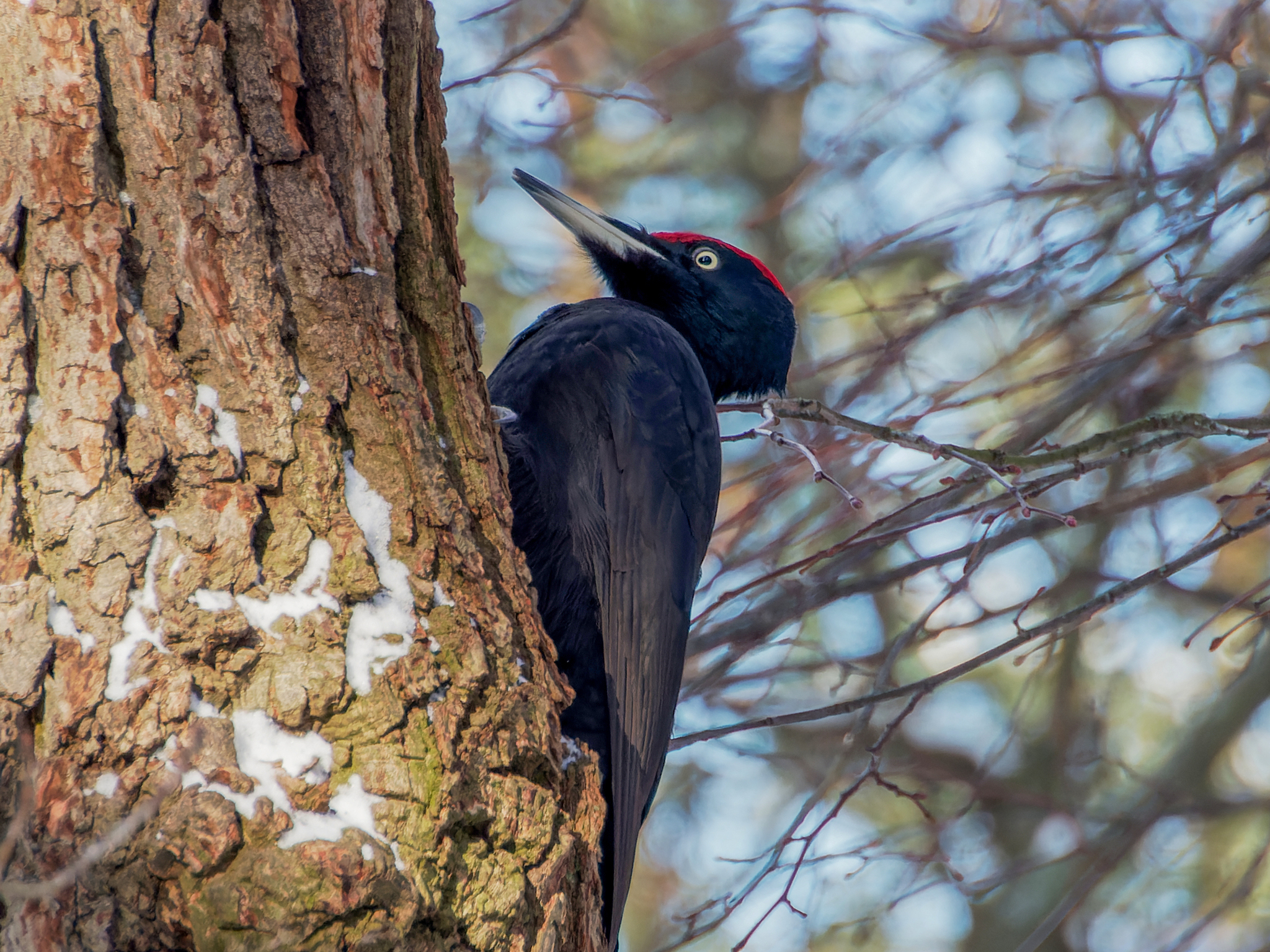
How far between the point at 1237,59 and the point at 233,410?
3.67 m

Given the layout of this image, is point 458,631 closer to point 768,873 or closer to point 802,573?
point 768,873

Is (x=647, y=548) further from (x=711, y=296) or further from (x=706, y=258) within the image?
(x=706, y=258)

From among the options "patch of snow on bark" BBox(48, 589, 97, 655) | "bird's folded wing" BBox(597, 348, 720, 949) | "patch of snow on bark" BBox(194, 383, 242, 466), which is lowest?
"patch of snow on bark" BBox(48, 589, 97, 655)

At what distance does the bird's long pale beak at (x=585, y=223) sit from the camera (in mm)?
3295

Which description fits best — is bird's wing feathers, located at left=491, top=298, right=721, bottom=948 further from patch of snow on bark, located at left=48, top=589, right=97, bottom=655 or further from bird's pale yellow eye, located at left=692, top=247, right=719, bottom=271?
patch of snow on bark, located at left=48, top=589, right=97, bottom=655

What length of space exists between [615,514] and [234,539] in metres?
1.15

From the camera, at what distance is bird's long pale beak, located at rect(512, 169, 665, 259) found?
3295mm

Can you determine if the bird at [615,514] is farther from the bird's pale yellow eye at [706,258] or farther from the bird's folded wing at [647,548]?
the bird's pale yellow eye at [706,258]

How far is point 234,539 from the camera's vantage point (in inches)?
54.2

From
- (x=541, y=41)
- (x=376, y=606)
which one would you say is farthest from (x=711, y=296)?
(x=376, y=606)

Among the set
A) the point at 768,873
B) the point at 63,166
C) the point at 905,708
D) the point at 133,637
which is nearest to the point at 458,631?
the point at 133,637

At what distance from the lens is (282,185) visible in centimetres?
A: 146

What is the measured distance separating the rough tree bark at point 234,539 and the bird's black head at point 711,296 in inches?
77.4

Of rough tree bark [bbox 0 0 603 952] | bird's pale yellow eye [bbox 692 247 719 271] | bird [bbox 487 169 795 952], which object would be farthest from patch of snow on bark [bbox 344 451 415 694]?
bird's pale yellow eye [bbox 692 247 719 271]
